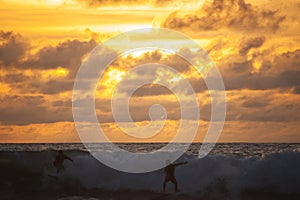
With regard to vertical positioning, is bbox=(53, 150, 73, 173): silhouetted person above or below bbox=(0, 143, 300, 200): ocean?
above

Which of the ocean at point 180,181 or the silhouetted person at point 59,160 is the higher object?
the silhouetted person at point 59,160

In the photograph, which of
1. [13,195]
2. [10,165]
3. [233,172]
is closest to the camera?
[13,195]

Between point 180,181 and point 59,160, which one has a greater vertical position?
point 59,160

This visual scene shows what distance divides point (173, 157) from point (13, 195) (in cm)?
1261

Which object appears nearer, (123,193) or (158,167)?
(123,193)

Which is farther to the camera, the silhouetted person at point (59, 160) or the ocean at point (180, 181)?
the silhouetted person at point (59, 160)

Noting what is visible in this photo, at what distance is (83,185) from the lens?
38500mm

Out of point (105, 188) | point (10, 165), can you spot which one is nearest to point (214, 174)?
point (105, 188)

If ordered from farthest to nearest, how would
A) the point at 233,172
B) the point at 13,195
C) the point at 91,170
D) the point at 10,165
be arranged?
the point at 10,165 < the point at 91,170 < the point at 233,172 < the point at 13,195

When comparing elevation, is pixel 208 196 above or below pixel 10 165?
below

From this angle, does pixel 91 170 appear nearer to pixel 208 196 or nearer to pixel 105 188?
pixel 105 188

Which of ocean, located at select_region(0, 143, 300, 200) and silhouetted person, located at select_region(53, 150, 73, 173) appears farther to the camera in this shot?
silhouetted person, located at select_region(53, 150, 73, 173)

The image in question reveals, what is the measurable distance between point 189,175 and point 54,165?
8862 mm

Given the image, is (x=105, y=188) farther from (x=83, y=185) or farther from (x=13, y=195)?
(x=13, y=195)
